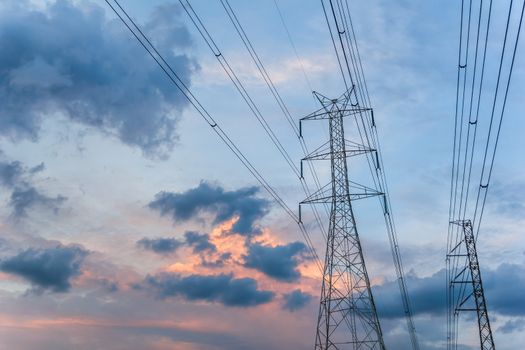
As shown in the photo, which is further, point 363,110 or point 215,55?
point 363,110

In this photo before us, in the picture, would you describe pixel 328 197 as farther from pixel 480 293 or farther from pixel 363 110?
pixel 480 293

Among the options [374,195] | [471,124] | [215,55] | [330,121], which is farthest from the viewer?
[330,121]

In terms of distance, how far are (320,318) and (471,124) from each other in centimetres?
2404

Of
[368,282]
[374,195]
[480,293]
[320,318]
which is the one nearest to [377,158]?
[374,195]

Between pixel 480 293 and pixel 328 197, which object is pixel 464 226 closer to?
pixel 480 293

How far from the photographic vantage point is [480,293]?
219 ft

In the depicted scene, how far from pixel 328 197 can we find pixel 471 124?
864 inches

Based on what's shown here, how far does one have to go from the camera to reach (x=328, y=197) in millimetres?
51594

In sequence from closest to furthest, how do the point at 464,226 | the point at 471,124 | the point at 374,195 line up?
the point at 471,124
the point at 374,195
the point at 464,226

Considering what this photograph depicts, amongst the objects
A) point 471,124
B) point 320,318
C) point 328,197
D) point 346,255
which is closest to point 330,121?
point 328,197

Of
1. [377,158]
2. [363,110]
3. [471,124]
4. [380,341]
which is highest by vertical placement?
[363,110]

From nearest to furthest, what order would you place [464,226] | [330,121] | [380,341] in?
[380,341] < [330,121] < [464,226]

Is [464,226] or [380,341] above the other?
[464,226]

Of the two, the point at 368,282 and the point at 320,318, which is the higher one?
the point at 368,282
